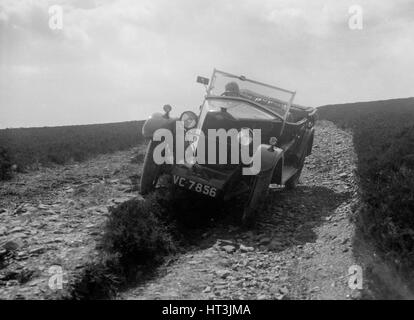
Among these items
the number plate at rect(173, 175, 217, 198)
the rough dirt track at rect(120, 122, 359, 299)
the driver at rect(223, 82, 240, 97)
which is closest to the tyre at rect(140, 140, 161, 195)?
the number plate at rect(173, 175, 217, 198)

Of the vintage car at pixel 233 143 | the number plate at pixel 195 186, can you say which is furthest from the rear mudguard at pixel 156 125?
the number plate at pixel 195 186

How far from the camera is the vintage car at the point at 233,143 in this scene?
24.0 ft

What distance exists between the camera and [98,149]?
1661cm

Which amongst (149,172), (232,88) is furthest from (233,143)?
(232,88)

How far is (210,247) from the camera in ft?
21.1

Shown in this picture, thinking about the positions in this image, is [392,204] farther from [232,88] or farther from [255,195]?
[232,88]

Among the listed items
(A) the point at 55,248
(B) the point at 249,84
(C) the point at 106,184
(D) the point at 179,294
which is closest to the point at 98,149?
(C) the point at 106,184

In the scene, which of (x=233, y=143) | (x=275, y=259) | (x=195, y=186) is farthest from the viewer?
(x=233, y=143)

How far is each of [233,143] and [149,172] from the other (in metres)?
1.73

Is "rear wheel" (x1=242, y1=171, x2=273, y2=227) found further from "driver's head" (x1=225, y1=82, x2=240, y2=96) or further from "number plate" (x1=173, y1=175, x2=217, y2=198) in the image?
"driver's head" (x1=225, y1=82, x2=240, y2=96)

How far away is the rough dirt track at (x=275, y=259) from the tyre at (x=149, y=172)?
5.89 feet

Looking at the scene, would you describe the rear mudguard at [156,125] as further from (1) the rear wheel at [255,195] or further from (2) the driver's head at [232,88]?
(1) the rear wheel at [255,195]

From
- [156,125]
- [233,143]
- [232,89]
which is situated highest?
[232,89]

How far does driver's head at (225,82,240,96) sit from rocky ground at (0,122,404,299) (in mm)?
2645
